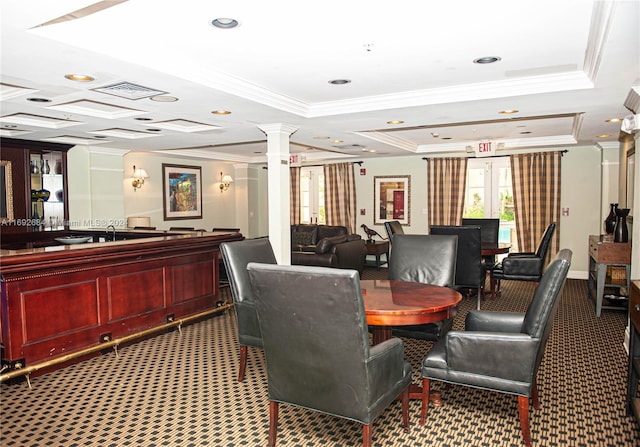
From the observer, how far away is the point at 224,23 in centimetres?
283

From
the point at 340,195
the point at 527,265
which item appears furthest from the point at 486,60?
the point at 340,195

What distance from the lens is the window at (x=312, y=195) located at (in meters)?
10.8

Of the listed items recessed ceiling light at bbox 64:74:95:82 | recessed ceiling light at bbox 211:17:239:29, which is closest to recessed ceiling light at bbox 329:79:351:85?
recessed ceiling light at bbox 211:17:239:29

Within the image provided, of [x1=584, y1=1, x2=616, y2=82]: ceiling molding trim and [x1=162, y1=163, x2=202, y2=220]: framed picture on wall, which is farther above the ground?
[x1=584, y1=1, x2=616, y2=82]: ceiling molding trim

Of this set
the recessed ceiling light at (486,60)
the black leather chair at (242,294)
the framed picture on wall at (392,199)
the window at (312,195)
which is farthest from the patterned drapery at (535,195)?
the black leather chair at (242,294)

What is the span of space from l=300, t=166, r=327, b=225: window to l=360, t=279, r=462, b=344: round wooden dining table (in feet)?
23.6

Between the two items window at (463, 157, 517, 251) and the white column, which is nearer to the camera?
the white column

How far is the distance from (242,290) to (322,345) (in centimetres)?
143

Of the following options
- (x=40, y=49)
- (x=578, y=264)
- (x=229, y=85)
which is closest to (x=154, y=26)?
(x=40, y=49)

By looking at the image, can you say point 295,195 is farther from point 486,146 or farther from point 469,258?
point 469,258

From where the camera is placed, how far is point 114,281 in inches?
175

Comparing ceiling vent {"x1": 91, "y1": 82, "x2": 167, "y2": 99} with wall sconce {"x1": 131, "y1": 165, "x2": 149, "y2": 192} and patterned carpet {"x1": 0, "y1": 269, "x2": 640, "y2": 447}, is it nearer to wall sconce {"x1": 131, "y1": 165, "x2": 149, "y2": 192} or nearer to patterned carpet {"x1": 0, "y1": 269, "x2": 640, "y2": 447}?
patterned carpet {"x1": 0, "y1": 269, "x2": 640, "y2": 447}

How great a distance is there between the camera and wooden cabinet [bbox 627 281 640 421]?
A: 2.75m

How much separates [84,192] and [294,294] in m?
6.61
